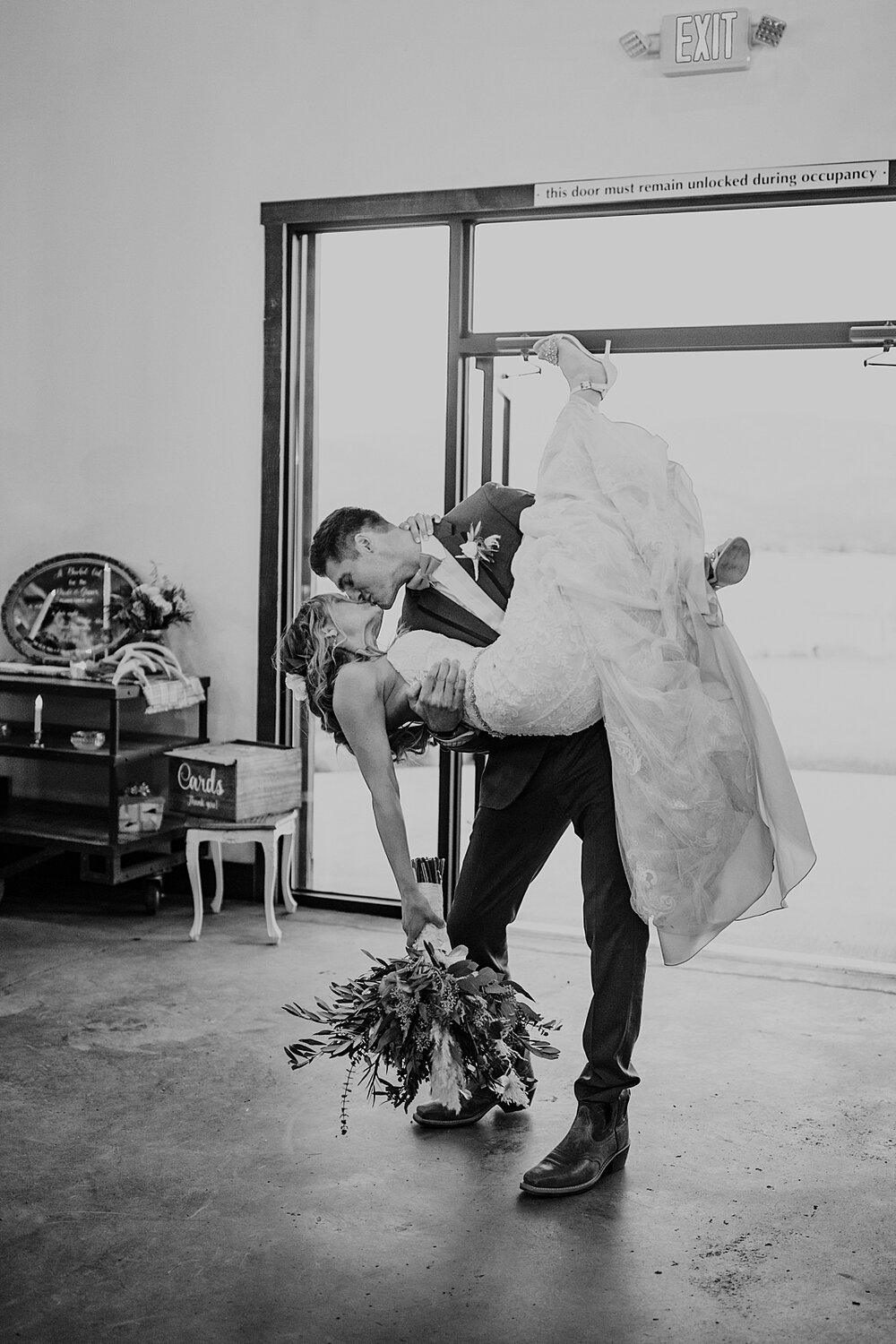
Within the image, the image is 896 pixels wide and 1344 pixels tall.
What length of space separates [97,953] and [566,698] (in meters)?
2.72

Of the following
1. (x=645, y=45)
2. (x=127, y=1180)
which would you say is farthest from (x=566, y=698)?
(x=645, y=45)

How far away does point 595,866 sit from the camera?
10.1 ft

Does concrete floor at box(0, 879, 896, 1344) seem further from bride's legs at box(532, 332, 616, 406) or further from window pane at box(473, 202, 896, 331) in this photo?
window pane at box(473, 202, 896, 331)

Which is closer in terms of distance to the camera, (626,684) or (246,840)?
(626,684)

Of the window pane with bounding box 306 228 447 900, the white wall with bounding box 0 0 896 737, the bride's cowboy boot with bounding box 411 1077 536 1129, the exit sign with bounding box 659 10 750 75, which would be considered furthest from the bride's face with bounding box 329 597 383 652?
the exit sign with bounding box 659 10 750 75

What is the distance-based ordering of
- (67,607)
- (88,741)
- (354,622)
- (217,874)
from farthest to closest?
(67,607) → (217,874) → (88,741) → (354,622)

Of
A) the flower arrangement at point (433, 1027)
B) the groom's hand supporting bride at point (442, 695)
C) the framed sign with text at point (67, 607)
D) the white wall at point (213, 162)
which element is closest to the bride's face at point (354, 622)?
the groom's hand supporting bride at point (442, 695)

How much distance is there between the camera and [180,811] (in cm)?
537

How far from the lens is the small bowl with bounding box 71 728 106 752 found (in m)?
5.36

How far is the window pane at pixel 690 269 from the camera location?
4949mm

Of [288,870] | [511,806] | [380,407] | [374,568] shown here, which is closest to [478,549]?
[374,568]

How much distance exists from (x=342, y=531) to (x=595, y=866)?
1.03 m

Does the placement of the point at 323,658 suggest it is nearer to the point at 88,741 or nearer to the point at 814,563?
the point at 88,741

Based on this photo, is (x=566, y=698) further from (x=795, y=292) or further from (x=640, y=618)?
(x=795, y=292)
